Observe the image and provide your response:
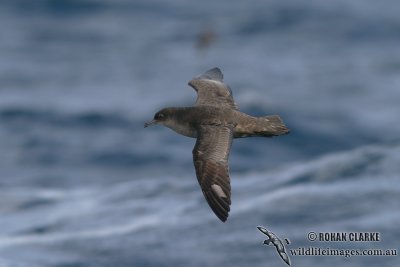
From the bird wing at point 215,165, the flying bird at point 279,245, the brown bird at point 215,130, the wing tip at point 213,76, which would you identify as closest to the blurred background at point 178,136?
the flying bird at point 279,245

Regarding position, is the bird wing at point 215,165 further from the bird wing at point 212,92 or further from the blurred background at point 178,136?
the blurred background at point 178,136

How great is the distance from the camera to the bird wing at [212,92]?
13.7 m

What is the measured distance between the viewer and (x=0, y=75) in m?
28.0

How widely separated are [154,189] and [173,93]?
4340mm

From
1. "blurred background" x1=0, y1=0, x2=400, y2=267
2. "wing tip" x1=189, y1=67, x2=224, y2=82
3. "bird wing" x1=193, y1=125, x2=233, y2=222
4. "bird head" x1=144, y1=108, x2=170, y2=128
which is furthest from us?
"blurred background" x1=0, y1=0, x2=400, y2=267

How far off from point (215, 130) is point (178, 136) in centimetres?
1174

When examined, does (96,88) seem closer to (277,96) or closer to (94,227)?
(277,96)

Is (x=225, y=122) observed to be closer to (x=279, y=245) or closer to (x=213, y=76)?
(x=213, y=76)

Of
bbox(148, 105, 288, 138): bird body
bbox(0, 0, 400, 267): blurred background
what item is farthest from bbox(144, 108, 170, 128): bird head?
bbox(0, 0, 400, 267): blurred background

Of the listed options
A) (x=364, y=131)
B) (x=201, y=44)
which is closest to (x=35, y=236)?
(x=364, y=131)

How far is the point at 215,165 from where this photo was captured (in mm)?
11742

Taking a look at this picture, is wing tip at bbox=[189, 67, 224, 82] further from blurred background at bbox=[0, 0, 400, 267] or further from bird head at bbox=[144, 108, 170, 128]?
blurred background at bbox=[0, 0, 400, 267]

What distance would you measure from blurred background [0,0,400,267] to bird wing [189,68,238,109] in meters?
4.51

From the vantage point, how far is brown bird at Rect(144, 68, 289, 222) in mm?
11445
